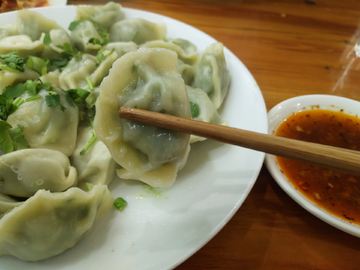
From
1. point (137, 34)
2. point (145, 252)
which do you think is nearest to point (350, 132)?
point (145, 252)

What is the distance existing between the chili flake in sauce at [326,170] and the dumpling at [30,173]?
141 centimetres

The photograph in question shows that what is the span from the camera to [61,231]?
1.16 m

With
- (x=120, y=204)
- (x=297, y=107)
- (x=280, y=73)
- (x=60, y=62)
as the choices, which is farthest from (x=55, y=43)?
(x=280, y=73)

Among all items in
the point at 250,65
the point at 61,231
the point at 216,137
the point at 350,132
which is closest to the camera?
the point at 216,137

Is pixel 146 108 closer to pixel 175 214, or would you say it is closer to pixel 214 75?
pixel 175 214

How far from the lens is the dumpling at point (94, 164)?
1.51 meters

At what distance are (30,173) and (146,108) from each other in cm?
71

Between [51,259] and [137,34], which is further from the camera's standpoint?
[137,34]

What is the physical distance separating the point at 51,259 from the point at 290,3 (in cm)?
437

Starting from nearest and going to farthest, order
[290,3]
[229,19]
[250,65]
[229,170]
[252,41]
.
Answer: [229,170]
[250,65]
[252,41]
[229,19]
[290,3]

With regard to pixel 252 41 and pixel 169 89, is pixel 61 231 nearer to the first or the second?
pixel 169 89

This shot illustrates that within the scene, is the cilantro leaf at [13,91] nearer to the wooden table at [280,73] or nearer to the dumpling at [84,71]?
the dumpling at [84,71]

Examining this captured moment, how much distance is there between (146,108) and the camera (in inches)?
47.5

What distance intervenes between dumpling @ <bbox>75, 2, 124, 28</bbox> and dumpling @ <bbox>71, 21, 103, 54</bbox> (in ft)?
0.69
